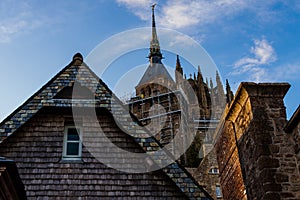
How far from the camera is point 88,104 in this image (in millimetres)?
9125

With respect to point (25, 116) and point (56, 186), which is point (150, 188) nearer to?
point (56, 186)

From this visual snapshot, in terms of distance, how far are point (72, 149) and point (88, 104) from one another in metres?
1.01

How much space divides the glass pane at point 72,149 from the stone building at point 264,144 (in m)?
3.43

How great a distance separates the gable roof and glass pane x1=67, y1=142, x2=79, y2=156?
0.87m

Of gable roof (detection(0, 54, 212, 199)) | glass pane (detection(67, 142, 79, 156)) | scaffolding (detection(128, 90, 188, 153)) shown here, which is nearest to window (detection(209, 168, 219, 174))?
scaffolding (detection(128, 90, 188, 153))

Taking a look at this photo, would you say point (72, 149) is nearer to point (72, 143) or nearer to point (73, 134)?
point (72, 143)

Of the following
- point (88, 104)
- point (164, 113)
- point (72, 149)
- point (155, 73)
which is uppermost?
point (155, 73)

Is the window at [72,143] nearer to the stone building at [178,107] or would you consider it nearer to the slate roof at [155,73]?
the stone building at [178,107]

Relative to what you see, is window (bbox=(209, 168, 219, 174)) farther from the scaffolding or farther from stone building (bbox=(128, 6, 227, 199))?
the scaffolding

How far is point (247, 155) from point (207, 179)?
31358 mm

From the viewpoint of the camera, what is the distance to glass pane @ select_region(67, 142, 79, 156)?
345 inches

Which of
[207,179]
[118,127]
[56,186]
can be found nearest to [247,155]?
[118,127]

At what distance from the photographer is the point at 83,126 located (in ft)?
29.7

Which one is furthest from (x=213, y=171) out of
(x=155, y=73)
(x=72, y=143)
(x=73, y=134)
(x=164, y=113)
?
(x=155, y=73)
